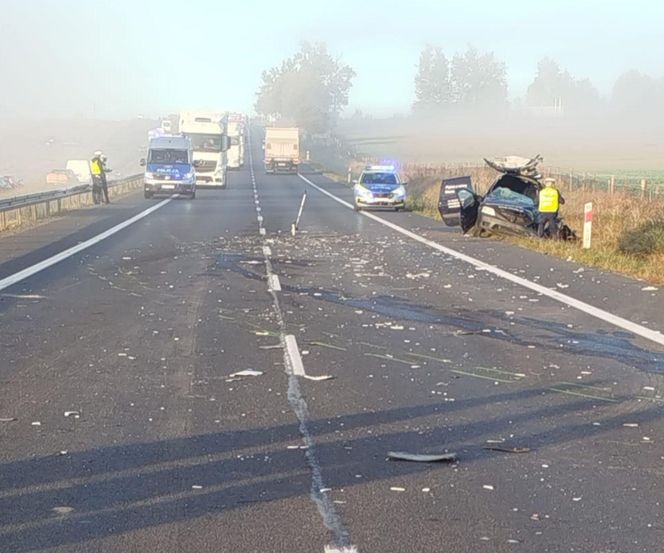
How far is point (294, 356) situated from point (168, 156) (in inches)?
1541

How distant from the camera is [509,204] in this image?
25.7 metres

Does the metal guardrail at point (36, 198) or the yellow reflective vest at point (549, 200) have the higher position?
the yellow reflective vest at point (549, 200)

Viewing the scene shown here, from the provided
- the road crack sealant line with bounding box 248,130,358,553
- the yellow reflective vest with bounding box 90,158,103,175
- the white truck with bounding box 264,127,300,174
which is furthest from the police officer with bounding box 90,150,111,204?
the white truck with bounding box 264,127,300,174

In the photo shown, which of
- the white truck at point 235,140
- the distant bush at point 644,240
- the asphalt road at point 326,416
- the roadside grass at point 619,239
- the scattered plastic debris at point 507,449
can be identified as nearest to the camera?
the asphalt road at point 326,416

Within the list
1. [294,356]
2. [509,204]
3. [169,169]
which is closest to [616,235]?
[509,204]

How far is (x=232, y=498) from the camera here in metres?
5.92

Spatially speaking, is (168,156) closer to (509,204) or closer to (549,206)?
(509,204)

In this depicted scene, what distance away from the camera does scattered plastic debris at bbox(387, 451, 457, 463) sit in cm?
672

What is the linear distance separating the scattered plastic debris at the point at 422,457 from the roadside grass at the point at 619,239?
10796 millimetres

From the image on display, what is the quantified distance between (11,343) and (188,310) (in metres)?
2.96

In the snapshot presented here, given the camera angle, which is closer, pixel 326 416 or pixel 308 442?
pixel 308 442

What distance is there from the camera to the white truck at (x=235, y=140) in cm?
7525

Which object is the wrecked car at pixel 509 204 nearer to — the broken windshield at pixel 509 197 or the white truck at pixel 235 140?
the broken windshield at pixel 509 197

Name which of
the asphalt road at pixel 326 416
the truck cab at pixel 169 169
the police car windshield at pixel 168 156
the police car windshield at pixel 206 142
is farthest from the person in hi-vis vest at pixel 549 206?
the police car windshield at pixel 206 142
